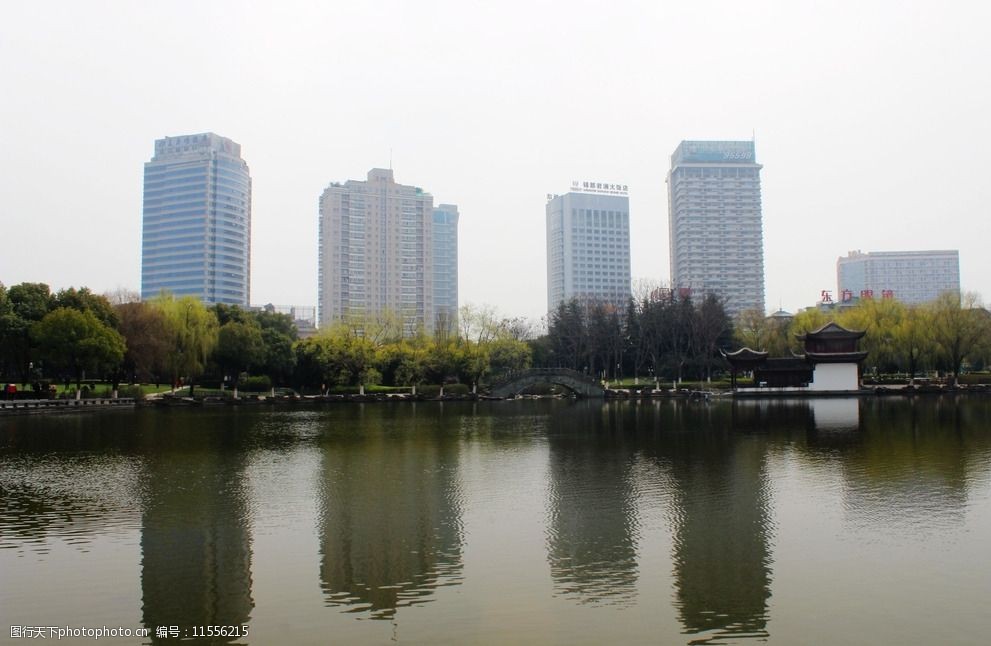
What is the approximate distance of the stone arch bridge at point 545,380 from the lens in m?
51.6

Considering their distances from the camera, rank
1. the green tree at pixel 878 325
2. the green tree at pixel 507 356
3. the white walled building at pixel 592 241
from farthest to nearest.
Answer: the white walled building at pixel 592 241, the green tree at pixel 507 356, the green tree at pixel 878 325

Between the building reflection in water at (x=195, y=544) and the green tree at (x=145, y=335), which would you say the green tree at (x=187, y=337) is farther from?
the building reflection in water at (x=195, y=544)

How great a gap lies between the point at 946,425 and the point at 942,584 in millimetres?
20049

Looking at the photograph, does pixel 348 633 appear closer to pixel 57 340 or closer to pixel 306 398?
pixel 57 340

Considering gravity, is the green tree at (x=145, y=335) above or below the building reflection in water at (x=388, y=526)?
above

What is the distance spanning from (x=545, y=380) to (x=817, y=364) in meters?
19.0

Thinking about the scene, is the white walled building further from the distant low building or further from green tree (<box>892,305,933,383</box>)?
green tree (<box>892,305,933,383</box>)

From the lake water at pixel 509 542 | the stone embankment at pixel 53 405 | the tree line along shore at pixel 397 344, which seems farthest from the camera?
the tree line along shore at pixel 397 344

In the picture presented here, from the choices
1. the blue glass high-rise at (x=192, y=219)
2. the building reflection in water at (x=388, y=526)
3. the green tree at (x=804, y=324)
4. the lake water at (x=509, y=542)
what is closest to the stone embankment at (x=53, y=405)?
the lake water at (x=509, y=542)

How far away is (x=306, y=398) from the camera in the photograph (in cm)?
4928

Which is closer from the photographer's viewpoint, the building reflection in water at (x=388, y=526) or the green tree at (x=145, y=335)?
the building reflection in water at (x=388, y=526)

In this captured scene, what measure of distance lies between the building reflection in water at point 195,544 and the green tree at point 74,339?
2579 cm

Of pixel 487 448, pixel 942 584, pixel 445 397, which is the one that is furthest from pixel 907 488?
pixel 445 397

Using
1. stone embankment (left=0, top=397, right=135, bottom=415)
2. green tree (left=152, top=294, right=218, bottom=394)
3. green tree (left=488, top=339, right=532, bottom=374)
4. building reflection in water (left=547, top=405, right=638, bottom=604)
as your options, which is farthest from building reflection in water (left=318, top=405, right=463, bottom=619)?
green tree (left=488, top=339, right=532, bottom=374)
